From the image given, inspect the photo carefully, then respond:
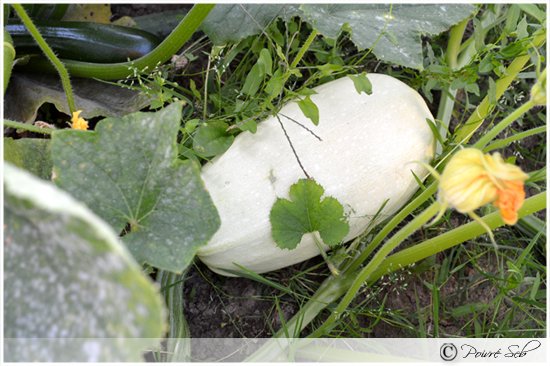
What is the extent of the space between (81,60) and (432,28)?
3.45 feet

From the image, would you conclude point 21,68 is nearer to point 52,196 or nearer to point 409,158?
point 52,196

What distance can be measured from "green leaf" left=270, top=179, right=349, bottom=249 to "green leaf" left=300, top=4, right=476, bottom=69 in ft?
1.22

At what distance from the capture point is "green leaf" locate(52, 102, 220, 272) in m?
0.75

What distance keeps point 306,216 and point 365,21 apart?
52 centimetres

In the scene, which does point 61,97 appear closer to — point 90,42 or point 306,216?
point 90,42

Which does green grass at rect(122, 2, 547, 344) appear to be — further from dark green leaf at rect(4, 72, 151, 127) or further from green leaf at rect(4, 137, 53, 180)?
green leaf at rect(4, 137, 53, 180)

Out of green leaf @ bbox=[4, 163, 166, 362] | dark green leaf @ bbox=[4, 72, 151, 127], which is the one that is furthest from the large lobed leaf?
green leaf @ bbox=[4, 163, 166, 362]

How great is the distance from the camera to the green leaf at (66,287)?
1.53ft

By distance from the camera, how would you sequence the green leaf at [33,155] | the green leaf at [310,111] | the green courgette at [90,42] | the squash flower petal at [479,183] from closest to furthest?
the squash flower petal at [479,183], the green leaf at [33,155], the green leaf at [310,111], the green courgette at [90,42]

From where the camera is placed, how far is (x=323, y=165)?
1115 millimetres

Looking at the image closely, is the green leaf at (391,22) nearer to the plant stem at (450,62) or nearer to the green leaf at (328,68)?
the green leaf at (328,68)

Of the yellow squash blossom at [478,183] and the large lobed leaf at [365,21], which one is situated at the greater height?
the large lobed leaf at [365,21]

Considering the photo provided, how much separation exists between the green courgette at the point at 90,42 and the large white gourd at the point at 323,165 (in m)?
0.49

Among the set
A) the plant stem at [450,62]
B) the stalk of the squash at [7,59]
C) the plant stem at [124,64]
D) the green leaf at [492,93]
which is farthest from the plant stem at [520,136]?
the stalk of the squash at [7,59]
